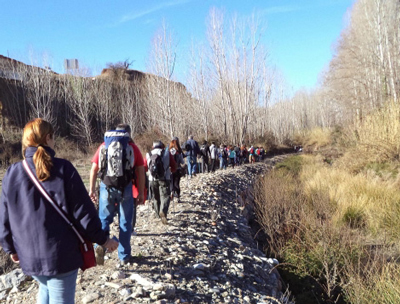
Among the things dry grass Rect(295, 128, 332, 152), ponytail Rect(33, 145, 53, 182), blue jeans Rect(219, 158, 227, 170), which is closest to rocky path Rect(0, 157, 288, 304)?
ponytail Rect(33, 145, 53, 182)

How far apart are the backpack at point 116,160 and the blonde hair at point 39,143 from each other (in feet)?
5.07

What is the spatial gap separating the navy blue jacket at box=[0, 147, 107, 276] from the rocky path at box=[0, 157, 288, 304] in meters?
1.47

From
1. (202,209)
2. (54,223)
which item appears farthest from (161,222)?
(54,223)

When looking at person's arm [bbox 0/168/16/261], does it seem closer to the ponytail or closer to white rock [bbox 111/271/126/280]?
the ponytail

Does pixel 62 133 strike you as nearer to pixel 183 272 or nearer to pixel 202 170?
pixel 202 170

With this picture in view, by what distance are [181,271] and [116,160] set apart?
5.82 feet

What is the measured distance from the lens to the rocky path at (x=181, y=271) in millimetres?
3654

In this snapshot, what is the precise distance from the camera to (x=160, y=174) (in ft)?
20.4

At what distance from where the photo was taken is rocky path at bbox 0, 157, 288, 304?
144 inches

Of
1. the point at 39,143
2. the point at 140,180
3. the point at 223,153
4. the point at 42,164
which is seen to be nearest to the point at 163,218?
the point at 140,180

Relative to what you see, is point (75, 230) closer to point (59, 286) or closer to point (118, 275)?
point (59, 286)

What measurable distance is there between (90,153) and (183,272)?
3013 cm

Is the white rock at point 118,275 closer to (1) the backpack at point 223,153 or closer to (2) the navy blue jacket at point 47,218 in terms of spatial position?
(2) the navy blue jacket at point 47,218

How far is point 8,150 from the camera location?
25.8 metres
